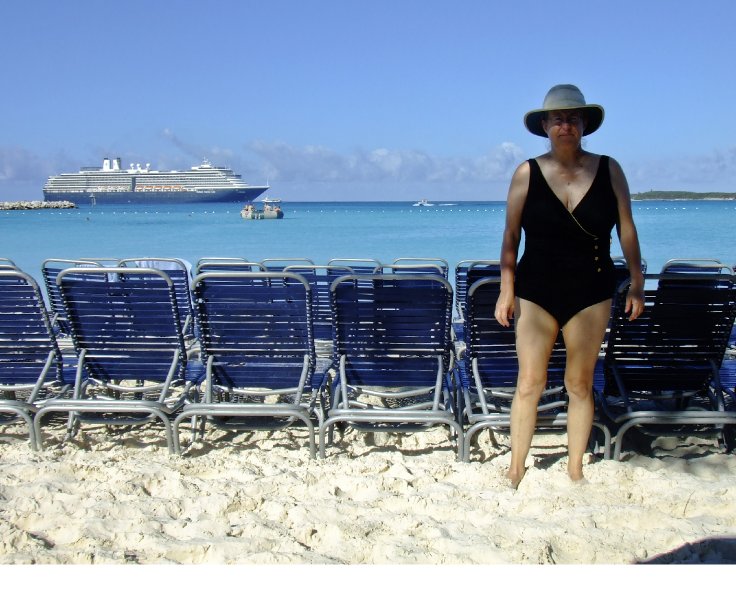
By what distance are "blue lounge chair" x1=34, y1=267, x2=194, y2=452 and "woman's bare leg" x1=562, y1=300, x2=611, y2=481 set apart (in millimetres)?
1876

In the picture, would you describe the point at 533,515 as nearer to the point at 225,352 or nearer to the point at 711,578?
the point at 711,578

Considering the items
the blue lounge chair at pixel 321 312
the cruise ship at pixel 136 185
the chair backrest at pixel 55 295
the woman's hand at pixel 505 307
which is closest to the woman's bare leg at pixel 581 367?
the woman's hand at pixel 505 307

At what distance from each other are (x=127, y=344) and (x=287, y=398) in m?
1.10

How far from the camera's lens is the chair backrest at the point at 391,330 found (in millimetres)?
3254

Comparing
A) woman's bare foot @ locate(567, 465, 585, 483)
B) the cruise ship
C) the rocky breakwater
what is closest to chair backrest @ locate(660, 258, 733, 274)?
woman's bare foot @ locate(567, 465, 585, 483)

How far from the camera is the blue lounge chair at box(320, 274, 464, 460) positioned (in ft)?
10.3

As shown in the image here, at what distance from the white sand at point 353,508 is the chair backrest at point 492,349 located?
385 millimetres

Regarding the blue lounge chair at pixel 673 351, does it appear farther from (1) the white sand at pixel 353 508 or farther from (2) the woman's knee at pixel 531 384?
(2) the woman's knee at pixel 531 384

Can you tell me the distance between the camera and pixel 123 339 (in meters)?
3.43

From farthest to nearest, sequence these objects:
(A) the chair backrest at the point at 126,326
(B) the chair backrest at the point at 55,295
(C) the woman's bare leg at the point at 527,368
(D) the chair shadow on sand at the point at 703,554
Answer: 1. (B) the chair backrest at the point at 55,295
2. (A) the chair backrest at the point at 126,326
3. (C) the woman's bare leg at the point at 527,368
4. (D) the chair shadow on sand at the point at 703,554

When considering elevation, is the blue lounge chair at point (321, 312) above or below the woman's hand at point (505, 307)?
below

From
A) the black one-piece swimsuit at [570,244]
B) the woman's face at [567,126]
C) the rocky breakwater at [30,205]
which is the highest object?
the woman's face at [567,126]

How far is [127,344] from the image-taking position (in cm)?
344

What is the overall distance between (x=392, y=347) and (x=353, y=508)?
38.4 inches
